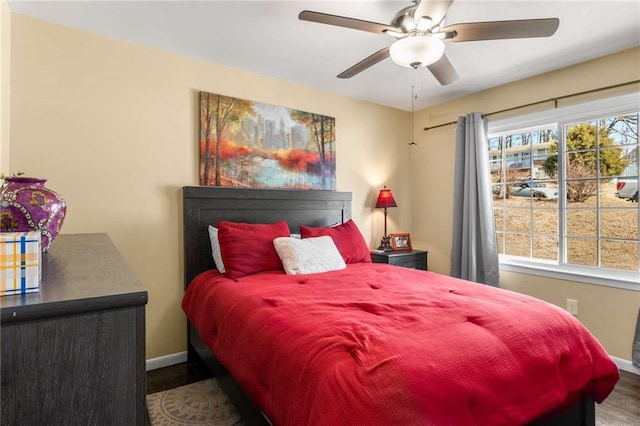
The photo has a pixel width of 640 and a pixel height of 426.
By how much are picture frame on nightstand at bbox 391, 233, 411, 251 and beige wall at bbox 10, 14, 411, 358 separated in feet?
6.79

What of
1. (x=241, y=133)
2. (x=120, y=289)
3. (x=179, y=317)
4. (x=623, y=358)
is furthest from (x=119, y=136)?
(x=623, y=358)

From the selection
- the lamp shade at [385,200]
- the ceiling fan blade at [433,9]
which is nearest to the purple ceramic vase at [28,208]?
the ceiling fan blade at [433,9]

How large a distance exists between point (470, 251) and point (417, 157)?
1408mm

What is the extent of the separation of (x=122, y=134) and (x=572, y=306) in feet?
12.7

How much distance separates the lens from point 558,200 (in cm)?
301

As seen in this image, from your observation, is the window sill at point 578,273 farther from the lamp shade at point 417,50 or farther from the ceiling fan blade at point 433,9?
the ceiling fan blade at point 433,9

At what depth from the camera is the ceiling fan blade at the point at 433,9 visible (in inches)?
59.8

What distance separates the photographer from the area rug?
191cm

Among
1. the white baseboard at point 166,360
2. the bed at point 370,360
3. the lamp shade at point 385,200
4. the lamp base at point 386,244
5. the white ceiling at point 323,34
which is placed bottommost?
the white baseboard at point 166,360

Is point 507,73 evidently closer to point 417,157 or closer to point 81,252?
point 417,157

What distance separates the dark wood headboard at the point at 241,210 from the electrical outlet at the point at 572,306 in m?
2.14

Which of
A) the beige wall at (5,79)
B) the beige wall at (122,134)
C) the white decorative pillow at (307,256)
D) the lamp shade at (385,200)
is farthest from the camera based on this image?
the lamp shade at (385,200)

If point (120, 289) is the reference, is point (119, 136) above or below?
above

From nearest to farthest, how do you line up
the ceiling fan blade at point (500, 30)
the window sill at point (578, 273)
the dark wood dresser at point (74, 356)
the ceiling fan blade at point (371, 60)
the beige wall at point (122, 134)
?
the dark wood dresser at point (74, 356) → the ceiling fan blade at point (500, 30) → the ceiling fan blade at point (371, 60) → the beige wall at point (122, 134) → the window sill at point (578, 273)
